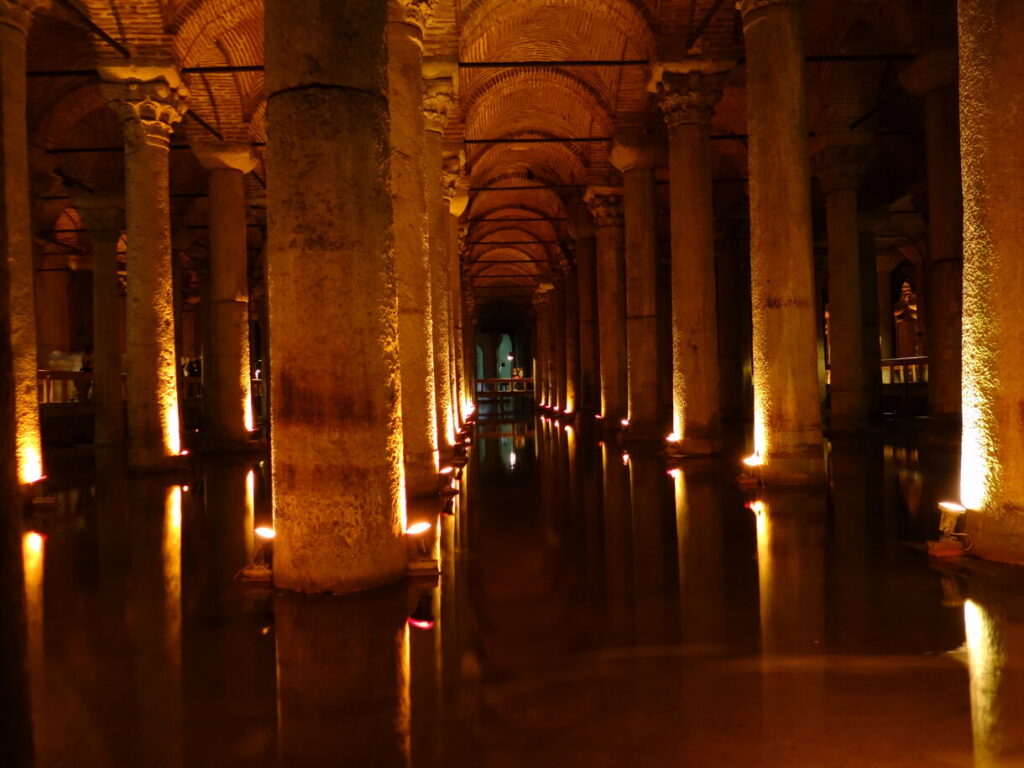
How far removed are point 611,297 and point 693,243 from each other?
7226 millimetres

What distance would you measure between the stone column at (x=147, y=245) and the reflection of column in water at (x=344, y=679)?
7.93m

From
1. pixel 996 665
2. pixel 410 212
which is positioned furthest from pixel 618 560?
pixel 410 212

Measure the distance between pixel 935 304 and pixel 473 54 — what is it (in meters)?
8.75

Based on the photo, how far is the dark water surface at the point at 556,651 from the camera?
119 inches

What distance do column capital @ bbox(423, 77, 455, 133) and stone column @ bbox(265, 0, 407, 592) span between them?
637 centimetres

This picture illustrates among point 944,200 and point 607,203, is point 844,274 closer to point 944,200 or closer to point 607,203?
point 944,200

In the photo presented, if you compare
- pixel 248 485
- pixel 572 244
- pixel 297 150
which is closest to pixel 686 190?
pixel 248 485

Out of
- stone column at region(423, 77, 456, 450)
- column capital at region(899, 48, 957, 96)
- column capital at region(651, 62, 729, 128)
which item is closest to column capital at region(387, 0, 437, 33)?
stone column at region(423, 77, 456, 450)

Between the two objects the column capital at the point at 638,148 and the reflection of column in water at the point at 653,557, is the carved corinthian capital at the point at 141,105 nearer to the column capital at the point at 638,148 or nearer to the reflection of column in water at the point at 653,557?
the column capital at the point at 638,148

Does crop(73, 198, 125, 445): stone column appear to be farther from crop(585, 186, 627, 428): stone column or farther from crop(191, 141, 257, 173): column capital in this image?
crop(585, 186, 627, 428): stone column

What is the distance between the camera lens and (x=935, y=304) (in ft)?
42.6

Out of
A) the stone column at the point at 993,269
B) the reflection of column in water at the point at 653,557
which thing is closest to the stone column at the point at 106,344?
the reflection of column in water at the point at 653,557

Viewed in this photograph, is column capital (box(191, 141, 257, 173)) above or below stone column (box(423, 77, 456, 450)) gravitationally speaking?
above

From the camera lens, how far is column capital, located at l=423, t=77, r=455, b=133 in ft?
37.2
